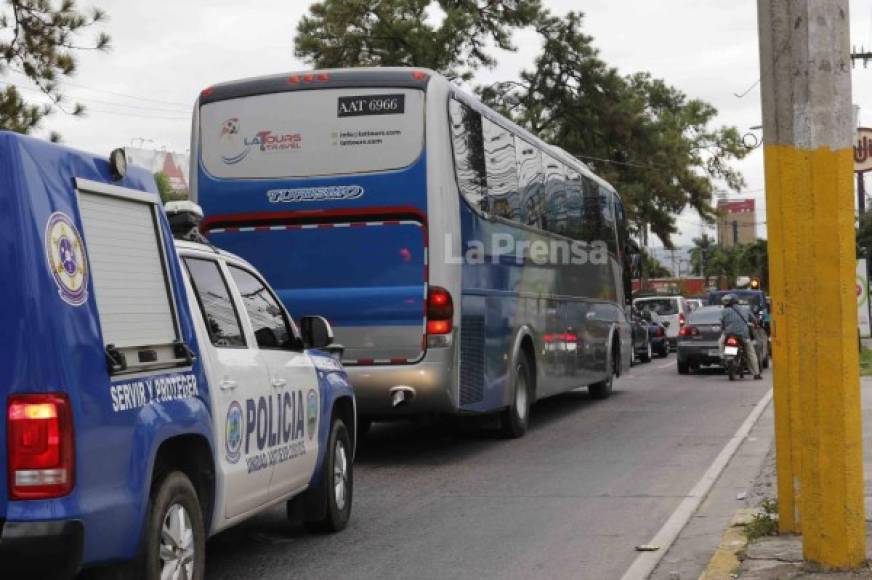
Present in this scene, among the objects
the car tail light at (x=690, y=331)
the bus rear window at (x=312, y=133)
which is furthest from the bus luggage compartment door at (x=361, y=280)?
the car tail light at (x=690, y=331)

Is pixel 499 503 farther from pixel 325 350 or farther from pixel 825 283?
pixel 825 283

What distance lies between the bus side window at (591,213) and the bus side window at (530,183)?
9.59ft

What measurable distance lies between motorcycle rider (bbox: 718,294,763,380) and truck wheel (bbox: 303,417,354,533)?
1769 cm

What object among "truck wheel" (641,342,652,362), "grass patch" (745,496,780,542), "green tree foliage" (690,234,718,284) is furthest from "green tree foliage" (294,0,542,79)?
"green tree foliage" (690,234,718,284)

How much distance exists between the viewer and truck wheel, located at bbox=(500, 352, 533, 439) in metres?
14.6

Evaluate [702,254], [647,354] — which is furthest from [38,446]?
[702,254]

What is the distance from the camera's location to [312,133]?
12.5 m

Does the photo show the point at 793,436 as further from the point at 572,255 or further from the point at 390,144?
the point at 572,255

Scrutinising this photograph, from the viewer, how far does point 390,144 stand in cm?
1228

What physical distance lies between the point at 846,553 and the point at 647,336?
95.6 feet

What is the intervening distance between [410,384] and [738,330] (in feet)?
48.0

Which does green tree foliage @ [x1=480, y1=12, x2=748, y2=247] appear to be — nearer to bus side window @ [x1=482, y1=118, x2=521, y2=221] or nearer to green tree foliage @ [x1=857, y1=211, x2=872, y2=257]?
green tree foliage @ [x1=857, y1=211, x2=872, y2=257]

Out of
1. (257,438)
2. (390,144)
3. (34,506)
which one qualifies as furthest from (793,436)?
(390,144)

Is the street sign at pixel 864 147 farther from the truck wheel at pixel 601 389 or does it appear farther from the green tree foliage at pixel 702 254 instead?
the green tree foliage at pixel 702 254
